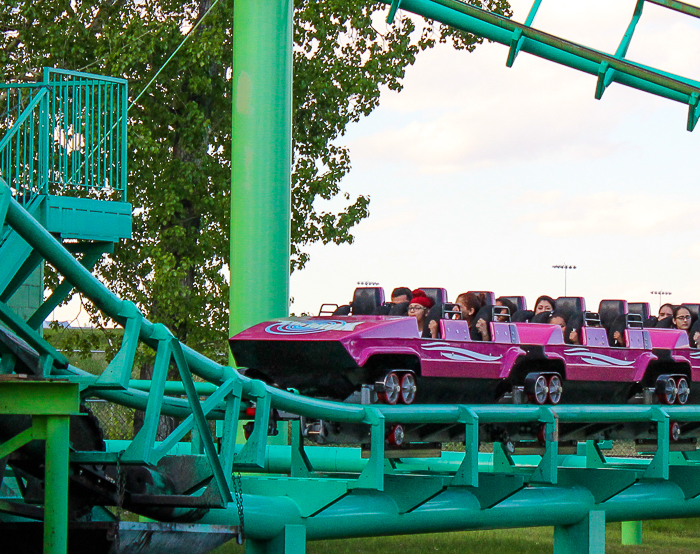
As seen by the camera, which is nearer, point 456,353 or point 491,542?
point 456,353

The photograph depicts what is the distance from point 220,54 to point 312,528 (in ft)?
33.0

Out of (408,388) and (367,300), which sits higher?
(367,300)

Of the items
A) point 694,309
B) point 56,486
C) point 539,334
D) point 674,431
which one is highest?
point 694,309

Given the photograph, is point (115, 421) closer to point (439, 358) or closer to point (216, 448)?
point (216, 448)

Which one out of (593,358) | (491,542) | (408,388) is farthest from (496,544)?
(408,388)

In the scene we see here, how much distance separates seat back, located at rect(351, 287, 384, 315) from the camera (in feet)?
36.7

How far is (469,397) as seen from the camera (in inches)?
429

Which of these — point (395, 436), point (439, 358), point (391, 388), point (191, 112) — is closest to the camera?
point (395, 436)

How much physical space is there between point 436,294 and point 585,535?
2655 millimetres

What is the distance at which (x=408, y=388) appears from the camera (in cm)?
994

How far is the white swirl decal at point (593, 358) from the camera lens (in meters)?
11.8

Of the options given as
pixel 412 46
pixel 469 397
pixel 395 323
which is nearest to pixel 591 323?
pixel 469 397

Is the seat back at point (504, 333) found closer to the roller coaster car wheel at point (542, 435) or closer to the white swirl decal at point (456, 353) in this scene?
the white swirl decal at point (456, 353)

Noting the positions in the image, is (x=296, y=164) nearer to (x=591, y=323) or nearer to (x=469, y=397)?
(x=591, y=323)
